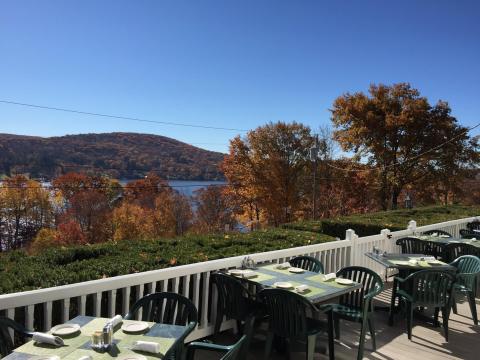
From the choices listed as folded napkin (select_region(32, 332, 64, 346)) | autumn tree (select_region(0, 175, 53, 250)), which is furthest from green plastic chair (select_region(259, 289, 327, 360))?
autumn tree (select_region(0, 175, 53, 250))

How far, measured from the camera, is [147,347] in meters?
2.29

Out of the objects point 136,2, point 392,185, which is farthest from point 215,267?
point 392,185

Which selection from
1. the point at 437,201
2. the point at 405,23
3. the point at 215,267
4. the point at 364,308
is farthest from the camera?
the point at 437,201

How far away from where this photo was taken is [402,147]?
69.6 feet

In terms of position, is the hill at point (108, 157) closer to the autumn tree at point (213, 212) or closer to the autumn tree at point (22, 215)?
the autumn tree at point (213, 212)

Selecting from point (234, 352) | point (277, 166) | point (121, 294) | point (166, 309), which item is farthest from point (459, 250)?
point (277, 166)

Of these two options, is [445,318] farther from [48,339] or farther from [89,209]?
[89,209]

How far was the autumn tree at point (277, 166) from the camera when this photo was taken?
89.4 ft

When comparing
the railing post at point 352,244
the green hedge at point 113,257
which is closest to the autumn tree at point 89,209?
the green hedge at point 113,257

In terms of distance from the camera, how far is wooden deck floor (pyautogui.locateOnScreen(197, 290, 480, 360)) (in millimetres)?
4012

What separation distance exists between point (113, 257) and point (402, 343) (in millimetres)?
3413

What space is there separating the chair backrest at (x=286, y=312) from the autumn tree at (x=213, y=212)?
29.4 metres

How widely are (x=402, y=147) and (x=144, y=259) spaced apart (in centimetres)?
1975

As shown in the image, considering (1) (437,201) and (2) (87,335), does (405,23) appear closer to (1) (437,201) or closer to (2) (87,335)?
(2) (87,335)
